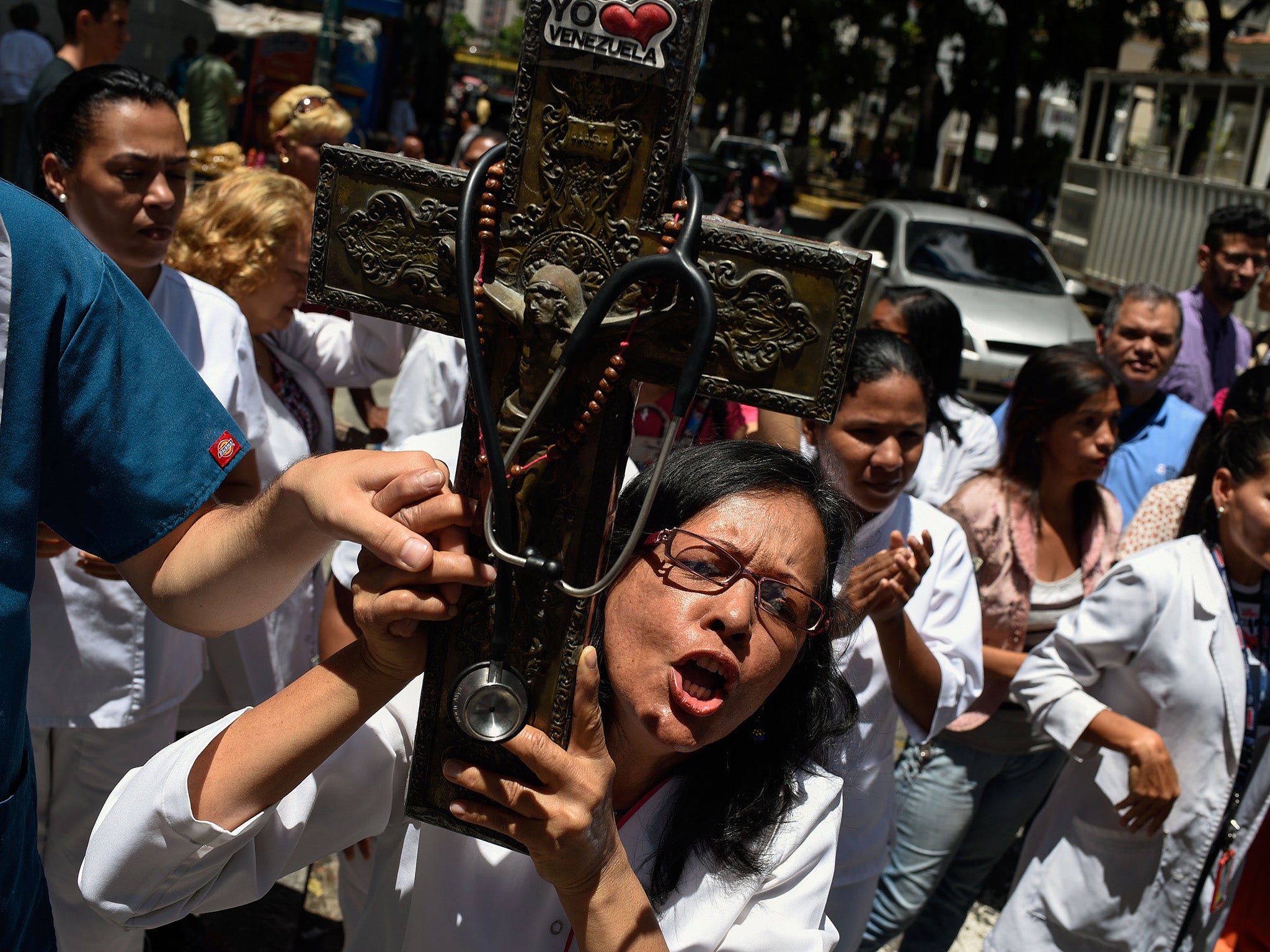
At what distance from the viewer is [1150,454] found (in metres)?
4.20

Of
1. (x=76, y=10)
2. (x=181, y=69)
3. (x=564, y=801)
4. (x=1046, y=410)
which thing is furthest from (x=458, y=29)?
(x=564, y=801)

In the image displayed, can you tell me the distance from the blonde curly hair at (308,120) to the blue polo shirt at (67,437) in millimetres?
3314

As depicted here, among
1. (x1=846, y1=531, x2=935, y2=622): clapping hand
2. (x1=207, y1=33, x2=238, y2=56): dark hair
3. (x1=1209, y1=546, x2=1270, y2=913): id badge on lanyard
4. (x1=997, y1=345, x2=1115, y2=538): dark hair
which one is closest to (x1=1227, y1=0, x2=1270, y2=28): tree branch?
(x1=207, y1=33, x2=238, y2=56): dark hair

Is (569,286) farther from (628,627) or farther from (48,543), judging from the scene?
(48,543)

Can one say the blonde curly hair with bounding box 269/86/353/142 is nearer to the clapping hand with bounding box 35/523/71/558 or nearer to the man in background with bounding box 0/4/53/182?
the clapping hand with bounding box 35/523/71/558

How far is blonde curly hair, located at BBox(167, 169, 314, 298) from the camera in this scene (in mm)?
3121

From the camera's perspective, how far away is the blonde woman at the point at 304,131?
472 centimetres

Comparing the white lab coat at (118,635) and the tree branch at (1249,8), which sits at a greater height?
the tree branch at (1249,8)

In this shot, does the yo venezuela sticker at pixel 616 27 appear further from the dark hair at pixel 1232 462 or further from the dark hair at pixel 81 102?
the dark hair at pixel 1232 462

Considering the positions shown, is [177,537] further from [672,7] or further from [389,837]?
[672,7]

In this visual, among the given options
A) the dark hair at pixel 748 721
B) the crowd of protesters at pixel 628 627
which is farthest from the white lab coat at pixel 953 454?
the dark hair at pixel 748 721

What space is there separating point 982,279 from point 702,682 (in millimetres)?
10508

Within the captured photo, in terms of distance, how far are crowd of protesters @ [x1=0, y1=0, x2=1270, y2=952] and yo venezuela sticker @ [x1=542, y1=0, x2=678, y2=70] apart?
0.55m

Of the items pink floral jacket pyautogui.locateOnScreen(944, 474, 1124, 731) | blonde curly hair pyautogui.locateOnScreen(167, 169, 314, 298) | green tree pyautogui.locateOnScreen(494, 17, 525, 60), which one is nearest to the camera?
blonde curly hair pyautogui.locateOnScreen(167, 169, 314, 298)
